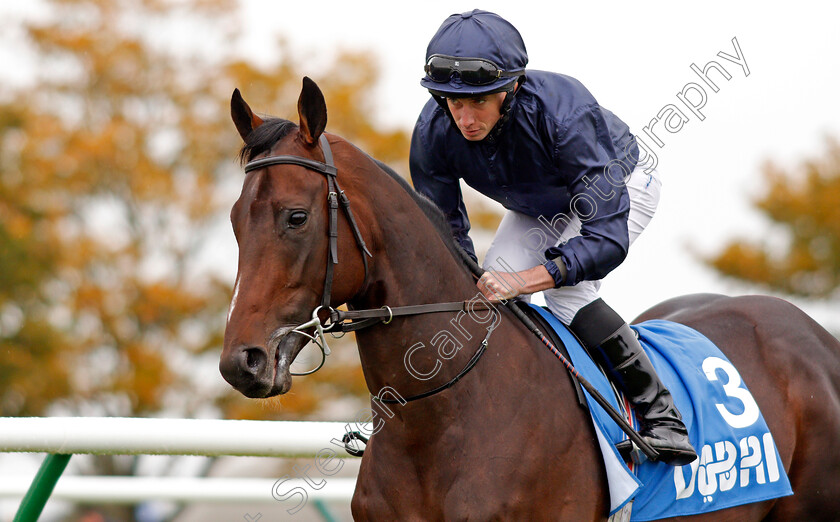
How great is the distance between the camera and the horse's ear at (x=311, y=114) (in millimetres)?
2812

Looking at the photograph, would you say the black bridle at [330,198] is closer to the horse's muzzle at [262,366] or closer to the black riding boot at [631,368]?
the horse's muzzle at [262,366]

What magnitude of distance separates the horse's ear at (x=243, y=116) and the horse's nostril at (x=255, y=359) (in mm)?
737

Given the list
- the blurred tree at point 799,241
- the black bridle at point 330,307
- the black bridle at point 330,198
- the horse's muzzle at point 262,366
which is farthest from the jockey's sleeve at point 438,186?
the blurred tree at point 799,241

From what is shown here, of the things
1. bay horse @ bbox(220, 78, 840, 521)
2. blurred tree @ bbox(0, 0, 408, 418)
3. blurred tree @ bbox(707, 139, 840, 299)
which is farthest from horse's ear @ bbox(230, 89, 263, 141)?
blurred tree @ bbox(707, 139, 840, 299)

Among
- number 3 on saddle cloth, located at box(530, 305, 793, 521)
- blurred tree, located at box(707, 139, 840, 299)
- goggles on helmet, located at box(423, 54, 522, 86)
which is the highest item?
blurred tree, located at box(707, 139, 840, 299)

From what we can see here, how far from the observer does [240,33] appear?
17391 mm

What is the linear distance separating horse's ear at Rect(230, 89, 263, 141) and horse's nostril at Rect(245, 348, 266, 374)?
0.74 meters

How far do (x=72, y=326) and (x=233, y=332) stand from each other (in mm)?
14496

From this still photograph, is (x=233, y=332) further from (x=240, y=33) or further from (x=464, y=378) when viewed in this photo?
(x=240, y=33)

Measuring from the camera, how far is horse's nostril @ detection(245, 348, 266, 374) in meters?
2.55

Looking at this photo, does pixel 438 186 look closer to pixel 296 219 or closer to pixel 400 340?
pixel 400 340

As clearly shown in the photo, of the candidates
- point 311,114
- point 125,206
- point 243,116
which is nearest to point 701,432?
point 311,114

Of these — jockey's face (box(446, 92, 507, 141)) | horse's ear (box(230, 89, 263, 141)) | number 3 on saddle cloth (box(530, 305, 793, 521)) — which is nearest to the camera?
horse's ear (box(230, 89, 263, 141))

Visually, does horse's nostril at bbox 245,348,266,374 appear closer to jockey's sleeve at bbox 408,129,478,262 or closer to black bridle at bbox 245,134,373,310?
black bridle at bbox 245,134,373,310
